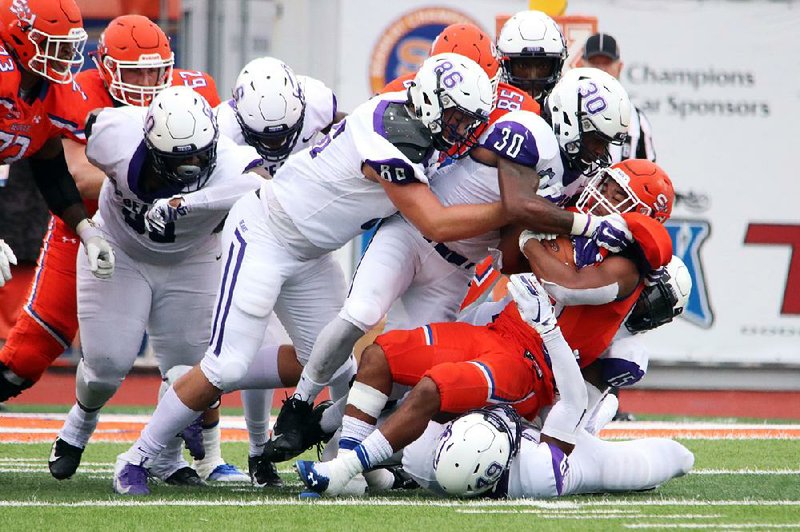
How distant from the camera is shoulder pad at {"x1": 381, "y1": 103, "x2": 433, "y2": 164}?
194 inches

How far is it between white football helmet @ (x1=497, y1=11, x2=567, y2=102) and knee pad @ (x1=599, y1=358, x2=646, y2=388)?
152 centimetres

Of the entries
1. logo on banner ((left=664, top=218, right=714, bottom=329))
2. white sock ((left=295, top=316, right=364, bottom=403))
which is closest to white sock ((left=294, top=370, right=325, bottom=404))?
white sock ((left=295, top=316, right=364, bottom=403))

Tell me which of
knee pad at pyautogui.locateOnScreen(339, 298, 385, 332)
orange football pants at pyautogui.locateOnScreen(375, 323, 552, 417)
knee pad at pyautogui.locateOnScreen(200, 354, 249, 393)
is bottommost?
knee pad at pyautogui.locateOnScreen(200, 354, 249, 393)

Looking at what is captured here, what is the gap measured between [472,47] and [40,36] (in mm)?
1656

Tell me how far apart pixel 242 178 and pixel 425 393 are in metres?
1.22

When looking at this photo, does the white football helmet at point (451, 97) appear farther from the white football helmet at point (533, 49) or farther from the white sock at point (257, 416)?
Result: the white sock at point (257, 416)

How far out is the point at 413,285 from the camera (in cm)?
542

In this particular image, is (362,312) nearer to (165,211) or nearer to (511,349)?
(511,349)

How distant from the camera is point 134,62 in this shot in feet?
19.8

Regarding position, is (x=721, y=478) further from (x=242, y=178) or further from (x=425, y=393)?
→ (x=242, y=178)

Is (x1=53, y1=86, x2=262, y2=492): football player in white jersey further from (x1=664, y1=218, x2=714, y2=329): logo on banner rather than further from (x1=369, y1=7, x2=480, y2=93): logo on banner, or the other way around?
(x1=664, y1=218, x2=714, y2=329): logo on banner

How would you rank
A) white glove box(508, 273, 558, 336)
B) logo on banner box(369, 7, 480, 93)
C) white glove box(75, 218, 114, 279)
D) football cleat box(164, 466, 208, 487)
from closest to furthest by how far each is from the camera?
white glove box(508, 273, 558, 336), white glove box(75, 218, 114, 279), football cleat box(164, 466, 208, 487), logo on banner box(369, 7, 480, 93)

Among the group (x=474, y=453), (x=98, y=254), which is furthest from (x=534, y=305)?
(x=98, y=254)

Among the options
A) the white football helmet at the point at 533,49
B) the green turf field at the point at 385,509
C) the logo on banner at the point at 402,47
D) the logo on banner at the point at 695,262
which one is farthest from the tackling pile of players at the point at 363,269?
the logo on banner at the point at 695,262
